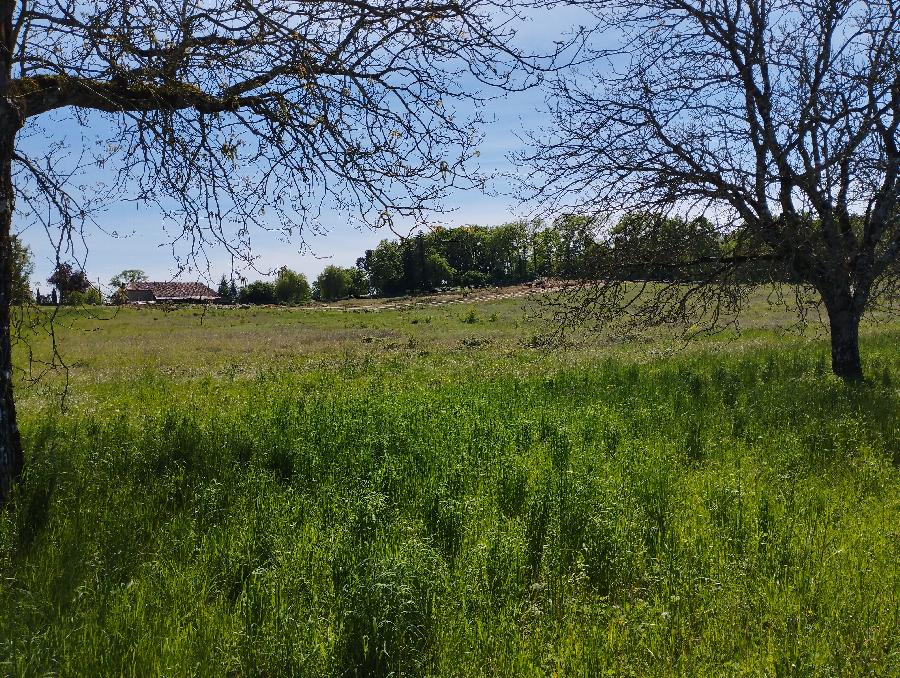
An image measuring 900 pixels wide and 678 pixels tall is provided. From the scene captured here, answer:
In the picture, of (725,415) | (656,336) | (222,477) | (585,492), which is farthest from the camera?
(656,336)

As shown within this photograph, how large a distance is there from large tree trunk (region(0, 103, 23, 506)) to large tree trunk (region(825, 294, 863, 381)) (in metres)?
13.5

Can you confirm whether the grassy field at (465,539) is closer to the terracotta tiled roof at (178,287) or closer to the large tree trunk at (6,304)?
the large tree trunk at (6,304)

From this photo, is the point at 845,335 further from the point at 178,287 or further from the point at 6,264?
the point at 6,264

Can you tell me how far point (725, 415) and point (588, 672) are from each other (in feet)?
21.6

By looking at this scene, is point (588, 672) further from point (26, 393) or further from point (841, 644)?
point (26, 393)

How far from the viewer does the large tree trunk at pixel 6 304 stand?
547 cm

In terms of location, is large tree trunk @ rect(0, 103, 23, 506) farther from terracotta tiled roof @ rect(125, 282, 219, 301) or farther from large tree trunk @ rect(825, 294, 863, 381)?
large tree trunk @ rect(825, 294, 863, 381)

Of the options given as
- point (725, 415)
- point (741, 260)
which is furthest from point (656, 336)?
point (725, 415)

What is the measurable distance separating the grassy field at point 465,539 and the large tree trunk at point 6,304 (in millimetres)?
249

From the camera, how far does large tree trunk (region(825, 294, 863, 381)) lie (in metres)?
11.6

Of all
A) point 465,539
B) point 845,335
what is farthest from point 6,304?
point 845,335

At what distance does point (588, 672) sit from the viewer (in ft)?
10.2

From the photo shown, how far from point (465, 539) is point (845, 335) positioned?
10752mm

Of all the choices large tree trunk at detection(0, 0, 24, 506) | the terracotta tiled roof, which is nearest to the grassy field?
large tree trunk at detection(0, 0, 24, 506)
